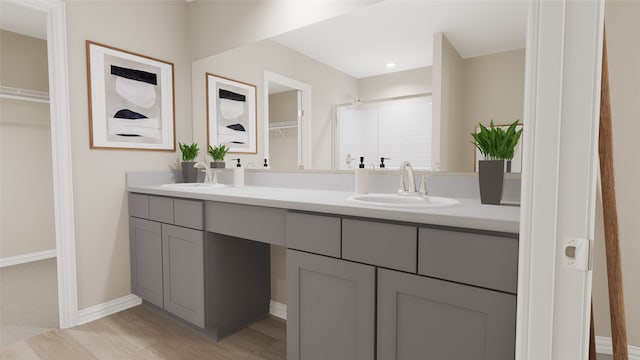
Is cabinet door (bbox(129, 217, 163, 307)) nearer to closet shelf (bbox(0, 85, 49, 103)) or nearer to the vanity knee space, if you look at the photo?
the vanity knee space

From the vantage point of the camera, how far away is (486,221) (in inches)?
38.0

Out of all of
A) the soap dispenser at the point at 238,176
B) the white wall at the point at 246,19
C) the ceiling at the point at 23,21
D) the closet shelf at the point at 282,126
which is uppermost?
the ceiling at the point at 23,21

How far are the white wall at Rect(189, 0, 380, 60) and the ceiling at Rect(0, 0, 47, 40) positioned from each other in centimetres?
124

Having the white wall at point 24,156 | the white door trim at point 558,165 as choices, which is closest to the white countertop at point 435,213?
the white door trim at point 558,165

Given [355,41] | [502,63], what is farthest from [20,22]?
[502,63]

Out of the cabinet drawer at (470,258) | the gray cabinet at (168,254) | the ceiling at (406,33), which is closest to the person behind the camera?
the cabinet drawer at (470,258)

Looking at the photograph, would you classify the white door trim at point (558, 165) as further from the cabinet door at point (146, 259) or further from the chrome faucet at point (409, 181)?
the cabinet door at point (146, 259)

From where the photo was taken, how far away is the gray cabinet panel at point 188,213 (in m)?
1.86

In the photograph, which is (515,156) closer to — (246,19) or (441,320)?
(441,320)

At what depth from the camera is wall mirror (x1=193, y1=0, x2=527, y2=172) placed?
1.43 meters

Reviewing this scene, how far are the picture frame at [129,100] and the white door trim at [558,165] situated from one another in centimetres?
242

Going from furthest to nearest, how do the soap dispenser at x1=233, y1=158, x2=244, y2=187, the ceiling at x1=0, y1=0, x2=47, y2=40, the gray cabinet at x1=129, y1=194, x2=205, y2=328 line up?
the ceiling at x1=0, y1=0, x2=47, y2=40, the soap dispenser at x1=233, y1=158, x2=244, y2=187, the gray cabinet at x1=129, y1=194, x2=205, y2=328

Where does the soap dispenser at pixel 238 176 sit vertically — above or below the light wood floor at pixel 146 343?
above

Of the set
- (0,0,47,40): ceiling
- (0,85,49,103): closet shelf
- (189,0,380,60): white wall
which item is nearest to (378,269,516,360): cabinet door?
(189,0,380,60): white wall
